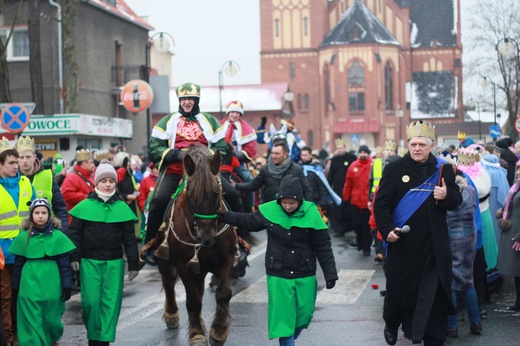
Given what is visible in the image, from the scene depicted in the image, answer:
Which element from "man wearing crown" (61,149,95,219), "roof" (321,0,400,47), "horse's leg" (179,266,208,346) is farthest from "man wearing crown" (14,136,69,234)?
"roof" (321,0,400,47)

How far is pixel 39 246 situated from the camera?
8.19 meters

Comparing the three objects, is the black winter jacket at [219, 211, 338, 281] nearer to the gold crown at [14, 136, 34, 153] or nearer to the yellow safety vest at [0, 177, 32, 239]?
the yellow safety vest at [0, 177, 32, 239]

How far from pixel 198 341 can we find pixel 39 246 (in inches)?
69.5

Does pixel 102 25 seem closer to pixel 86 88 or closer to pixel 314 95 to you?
A: pixel 86 88

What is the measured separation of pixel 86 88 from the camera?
3866 centimetres

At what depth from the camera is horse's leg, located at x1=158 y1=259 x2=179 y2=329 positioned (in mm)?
9812

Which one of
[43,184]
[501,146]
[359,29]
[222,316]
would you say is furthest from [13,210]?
[359,29]

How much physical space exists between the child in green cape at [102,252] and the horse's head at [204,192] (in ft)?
2.49

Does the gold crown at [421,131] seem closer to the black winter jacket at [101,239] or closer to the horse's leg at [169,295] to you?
the black winter jacket at [101,239]

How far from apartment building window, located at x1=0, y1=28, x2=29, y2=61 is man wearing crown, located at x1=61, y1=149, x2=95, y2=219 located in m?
23.8

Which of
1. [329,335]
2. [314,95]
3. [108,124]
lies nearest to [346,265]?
[329,335]

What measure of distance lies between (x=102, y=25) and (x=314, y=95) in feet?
Result: 173

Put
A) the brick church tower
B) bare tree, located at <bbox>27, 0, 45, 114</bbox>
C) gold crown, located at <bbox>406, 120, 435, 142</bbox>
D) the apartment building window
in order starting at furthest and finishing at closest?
1. the brick church tower
2. the apartment building window
3. bare tree, located at <bbox>27, 0, 45, 114</bbox>
4. gold crown, located at <bbox>406, 120, 435, 142</bbox>

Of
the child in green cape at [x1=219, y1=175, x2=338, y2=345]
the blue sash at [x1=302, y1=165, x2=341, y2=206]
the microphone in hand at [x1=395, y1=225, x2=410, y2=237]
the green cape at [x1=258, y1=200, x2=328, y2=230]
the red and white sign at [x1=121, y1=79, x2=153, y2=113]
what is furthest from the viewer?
the red and white sign at [x1=121, y1=79, x2=153, y2=113]
